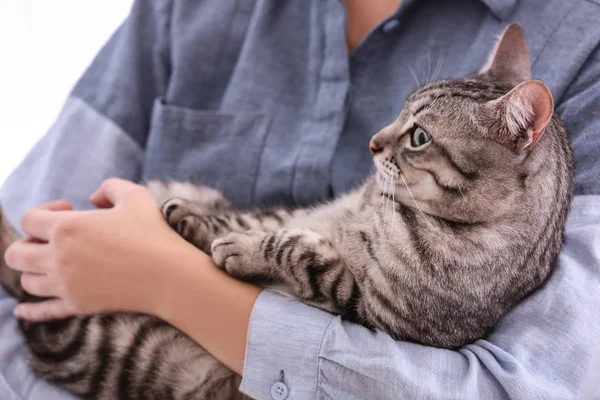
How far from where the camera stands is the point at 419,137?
893 mm

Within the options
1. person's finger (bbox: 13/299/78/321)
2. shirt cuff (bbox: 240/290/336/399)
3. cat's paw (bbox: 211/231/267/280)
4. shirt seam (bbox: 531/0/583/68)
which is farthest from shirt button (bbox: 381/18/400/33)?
person's finger (bbox: 13/299/78/321)

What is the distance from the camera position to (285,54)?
4.24 ft

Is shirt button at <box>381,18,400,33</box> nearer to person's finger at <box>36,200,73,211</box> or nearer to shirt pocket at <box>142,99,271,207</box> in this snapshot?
shirt pocket at <box>142,99,271,207</box>

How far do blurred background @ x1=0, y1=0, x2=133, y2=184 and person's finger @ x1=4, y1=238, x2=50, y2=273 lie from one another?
1047 millimetres

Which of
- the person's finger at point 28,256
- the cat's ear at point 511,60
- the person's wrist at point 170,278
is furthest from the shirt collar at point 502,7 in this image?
the person's finger at point 28,256

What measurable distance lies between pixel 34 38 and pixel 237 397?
68.1 inches

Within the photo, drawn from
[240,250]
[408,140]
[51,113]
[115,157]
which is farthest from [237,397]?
[51,113]

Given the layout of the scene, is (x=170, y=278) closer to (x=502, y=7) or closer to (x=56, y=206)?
(x=56, y=206)

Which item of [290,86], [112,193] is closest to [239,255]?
[112,193]

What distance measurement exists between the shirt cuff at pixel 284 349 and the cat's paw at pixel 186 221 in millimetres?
287

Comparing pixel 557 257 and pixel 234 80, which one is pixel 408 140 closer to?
pixel 557 257

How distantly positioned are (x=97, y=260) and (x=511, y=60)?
2.85 feet

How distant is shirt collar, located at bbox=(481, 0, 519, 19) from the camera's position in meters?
1.06

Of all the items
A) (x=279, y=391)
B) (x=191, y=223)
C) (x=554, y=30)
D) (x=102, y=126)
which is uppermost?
Result: (x=554, y=30)
